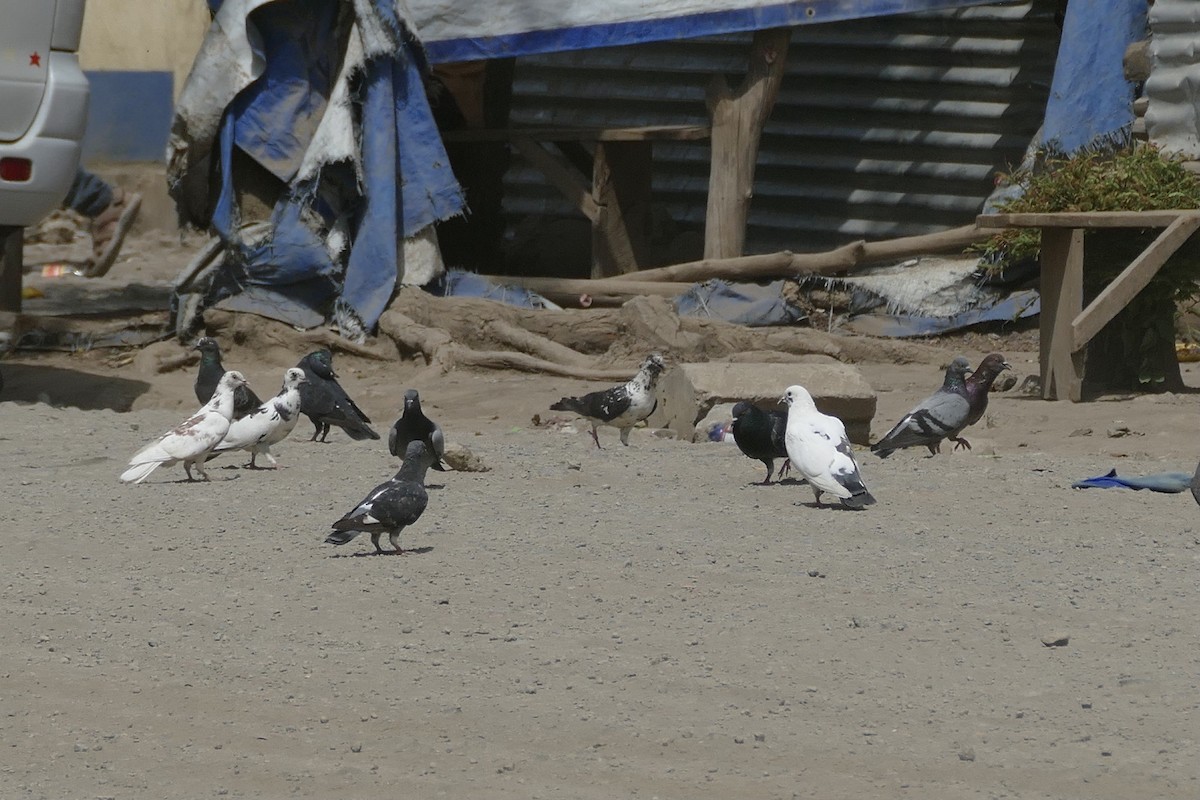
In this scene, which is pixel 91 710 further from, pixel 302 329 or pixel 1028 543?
pixel 302 329

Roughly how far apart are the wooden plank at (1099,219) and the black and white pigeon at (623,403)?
2.51 m

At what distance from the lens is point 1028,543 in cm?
657

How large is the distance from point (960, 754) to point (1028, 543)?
2.46m

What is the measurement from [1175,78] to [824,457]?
5.57 metres

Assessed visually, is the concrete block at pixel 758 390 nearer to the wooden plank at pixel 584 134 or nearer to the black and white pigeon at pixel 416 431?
the black and white pigeon at pixel 416 431

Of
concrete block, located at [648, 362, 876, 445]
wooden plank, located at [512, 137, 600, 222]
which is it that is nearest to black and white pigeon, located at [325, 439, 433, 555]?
concrete block, located at [648, 362, 876, 445]

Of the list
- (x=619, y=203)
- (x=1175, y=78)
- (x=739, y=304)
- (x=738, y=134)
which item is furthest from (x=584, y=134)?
(x=1175, y=78)

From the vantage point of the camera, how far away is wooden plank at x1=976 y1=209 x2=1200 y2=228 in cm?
998

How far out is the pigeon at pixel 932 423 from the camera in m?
8.32

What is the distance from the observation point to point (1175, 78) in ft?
Result: 37.0

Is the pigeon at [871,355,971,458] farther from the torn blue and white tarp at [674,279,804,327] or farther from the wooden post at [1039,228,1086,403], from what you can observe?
Result: the torn blue and white tarp at [674,279,804,327]

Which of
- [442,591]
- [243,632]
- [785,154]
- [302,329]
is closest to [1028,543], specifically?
[442,591]

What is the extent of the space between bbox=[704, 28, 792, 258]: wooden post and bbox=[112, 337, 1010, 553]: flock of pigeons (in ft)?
13.4

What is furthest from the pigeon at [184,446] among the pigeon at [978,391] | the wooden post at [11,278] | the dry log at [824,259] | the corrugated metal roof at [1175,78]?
the corrugated metal roof at [1175,78]
